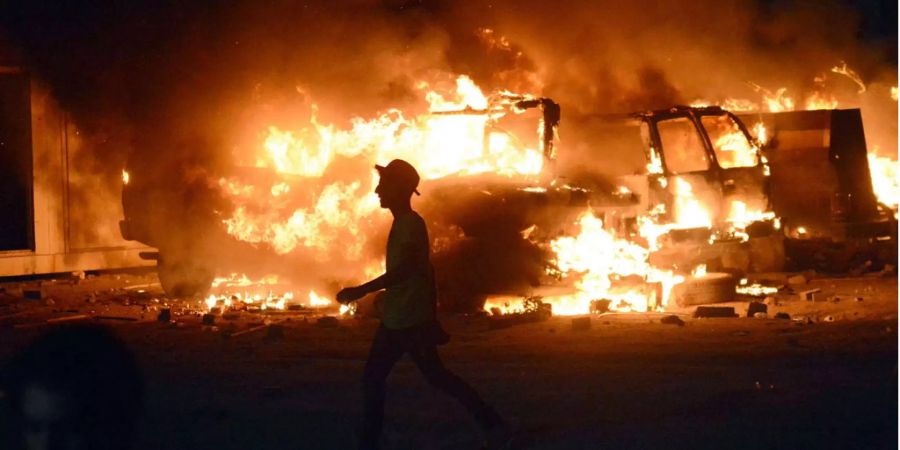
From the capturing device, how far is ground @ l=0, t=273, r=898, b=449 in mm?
6387

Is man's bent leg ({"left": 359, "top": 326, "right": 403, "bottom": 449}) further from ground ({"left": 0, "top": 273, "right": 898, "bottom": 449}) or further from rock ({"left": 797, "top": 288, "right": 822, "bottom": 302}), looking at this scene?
rock ({"left": 797, "top": 288, "right": 822, "bottom": 302})

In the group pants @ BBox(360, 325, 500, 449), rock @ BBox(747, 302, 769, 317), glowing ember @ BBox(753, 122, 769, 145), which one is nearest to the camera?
pants @ BBox(360, 325, 500, 449)

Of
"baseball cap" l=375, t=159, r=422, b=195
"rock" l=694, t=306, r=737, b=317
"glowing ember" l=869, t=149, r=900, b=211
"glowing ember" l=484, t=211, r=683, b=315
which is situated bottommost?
"rock" l=694, t=306, r=737, b=317

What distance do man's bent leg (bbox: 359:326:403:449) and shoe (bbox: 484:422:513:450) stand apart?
2.03ft

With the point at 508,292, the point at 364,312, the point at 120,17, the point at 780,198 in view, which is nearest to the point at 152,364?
the point at 364,312

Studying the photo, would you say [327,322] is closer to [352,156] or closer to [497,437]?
[352,156]

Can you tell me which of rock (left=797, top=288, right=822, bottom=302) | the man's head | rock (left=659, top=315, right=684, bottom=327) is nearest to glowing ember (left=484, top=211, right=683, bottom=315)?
rock (left=659, top=315, right=684, bottom=327)

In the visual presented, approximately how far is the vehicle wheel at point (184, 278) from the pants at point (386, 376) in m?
8.34

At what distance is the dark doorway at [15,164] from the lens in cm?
1661

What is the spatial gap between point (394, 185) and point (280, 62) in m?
9.56

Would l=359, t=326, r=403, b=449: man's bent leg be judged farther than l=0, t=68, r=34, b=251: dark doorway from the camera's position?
No

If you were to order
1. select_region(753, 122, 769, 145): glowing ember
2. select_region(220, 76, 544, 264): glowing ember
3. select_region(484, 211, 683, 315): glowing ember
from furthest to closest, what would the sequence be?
select_region(753, 122, 769, 145): glowing ember → select_region(220, 76, 544, 264): glowing ember → select_region(484, 211, 683, 315): glowing ember

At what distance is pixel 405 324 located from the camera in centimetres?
569

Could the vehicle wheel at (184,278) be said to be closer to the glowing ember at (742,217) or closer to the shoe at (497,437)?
the glowing ember at (742,217)
